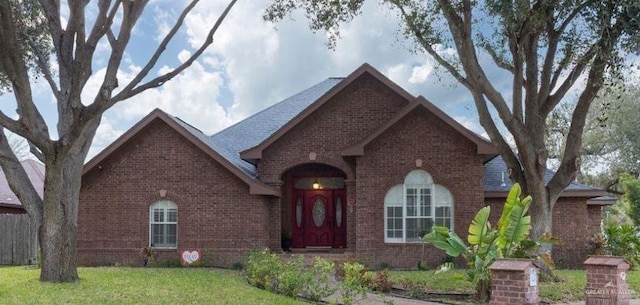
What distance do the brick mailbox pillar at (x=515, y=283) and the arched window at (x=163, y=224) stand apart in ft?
39.9

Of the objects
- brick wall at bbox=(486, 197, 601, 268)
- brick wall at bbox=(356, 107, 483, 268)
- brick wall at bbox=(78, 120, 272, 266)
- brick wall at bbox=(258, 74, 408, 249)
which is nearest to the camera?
brick wall at bbox=(356, 107, 483, 268)

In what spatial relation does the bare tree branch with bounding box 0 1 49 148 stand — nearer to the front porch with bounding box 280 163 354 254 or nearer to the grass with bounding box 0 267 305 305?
the grass with bounding box 0 267 305 305

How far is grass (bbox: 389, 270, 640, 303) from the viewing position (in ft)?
42.4

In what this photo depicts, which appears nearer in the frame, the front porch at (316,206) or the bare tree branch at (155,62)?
the bare tree branch at (155,62)

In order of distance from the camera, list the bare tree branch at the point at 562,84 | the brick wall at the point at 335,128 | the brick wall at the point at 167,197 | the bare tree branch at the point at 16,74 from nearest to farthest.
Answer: the bare tree branch at the point at 16,74 → the bare tree branch at the point at 562,84 → the brick wall at the point at 167,197 → the brick wall at the point at 335,128

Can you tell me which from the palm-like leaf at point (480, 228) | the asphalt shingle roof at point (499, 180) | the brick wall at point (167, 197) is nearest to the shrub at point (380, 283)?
the palm-like leaf at point (480, 228)

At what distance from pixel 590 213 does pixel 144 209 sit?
14492mm

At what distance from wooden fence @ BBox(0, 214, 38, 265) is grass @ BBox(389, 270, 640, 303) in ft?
40.4

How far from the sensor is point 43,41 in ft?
55.1

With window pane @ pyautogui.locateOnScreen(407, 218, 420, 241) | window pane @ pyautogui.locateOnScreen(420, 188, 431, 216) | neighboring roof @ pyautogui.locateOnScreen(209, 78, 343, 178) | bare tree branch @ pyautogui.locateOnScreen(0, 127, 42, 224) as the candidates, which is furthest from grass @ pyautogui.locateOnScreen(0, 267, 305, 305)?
neighboring roof @ pyautogui.locateOnScreen(209, 78, 343, 178)

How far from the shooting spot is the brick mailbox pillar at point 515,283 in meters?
8.67

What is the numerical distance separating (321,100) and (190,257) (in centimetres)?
624

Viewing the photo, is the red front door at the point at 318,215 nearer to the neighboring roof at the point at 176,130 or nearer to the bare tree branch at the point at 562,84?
the neighboring roof at the point at 176,130

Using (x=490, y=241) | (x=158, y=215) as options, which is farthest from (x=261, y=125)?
(x=490, y=241)
